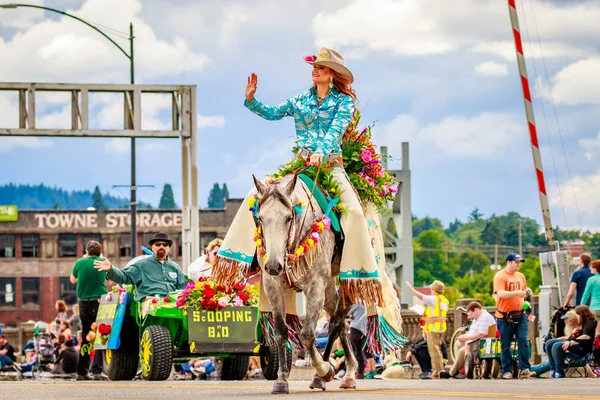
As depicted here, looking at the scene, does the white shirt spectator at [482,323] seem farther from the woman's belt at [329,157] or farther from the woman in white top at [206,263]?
the woman's belt at [329,157]

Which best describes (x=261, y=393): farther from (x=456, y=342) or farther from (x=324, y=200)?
(x=456, y=342)

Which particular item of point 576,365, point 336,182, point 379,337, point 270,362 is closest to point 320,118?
point 336,182

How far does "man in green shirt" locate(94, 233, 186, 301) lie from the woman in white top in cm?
46

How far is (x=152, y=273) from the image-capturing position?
16859 millimetres

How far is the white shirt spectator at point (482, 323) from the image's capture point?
21.5 meters

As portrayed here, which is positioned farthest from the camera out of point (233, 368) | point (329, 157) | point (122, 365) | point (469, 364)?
point (469, 364)

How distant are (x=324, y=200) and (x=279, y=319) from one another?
114 cm

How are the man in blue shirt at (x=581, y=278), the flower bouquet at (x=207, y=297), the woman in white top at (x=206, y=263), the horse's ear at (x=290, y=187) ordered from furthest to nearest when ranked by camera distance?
1. the man in blue shirt at (x=581, y=278)
2. the woman in white top at (x=206, y=263)
3. the flower bouquet at (x=207, y=297)
4. the horse's ear at (x=290, y=187)

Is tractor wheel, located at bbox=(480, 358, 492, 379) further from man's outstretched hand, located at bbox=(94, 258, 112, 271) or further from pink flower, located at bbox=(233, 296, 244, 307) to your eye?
man's outstretched hand, located at bbox=(94, 258, 112, 271)

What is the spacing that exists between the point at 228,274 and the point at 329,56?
2.23m

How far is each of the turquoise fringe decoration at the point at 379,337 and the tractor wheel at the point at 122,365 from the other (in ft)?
14.5

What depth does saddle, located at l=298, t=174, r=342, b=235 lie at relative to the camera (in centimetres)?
1204

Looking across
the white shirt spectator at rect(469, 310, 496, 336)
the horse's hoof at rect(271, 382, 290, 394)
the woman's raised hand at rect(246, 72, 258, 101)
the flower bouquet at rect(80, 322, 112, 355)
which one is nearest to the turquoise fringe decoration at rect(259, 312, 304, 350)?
the horse's hoof at rect(271, 382, 290, 394)

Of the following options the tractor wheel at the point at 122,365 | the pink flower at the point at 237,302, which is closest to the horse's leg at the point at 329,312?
the pink flower at the point at 237,302
